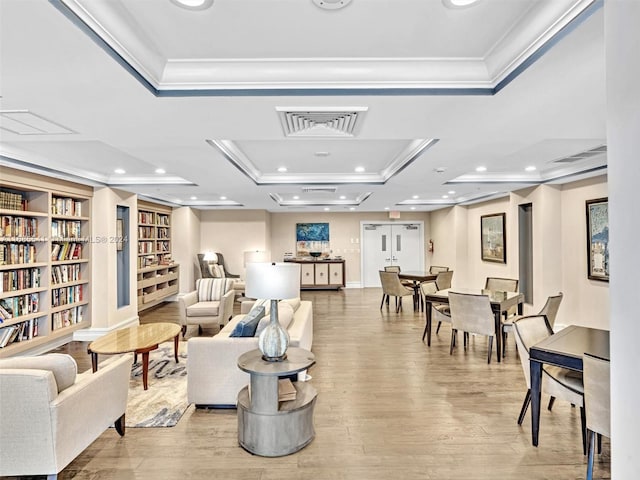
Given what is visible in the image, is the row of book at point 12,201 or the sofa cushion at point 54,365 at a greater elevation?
the row of book at point 12,201

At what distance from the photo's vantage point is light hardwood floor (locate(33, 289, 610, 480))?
237 cm

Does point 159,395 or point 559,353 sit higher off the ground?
point 559,353

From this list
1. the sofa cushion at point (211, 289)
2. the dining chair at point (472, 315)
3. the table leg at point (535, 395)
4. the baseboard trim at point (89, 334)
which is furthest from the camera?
the sofa cushion at point (211, 289)

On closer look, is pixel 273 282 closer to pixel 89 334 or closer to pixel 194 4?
pixel 194 4

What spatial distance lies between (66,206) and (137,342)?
2651 millimetres

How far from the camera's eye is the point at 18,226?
4.42 m

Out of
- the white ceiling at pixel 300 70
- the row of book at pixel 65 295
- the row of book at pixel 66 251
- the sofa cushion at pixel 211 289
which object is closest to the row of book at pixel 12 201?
the row of book at pixel 66 251

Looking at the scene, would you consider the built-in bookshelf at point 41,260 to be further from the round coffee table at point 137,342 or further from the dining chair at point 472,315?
the dining chair at point 472,315

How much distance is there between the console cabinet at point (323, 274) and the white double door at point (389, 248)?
2.92 ft

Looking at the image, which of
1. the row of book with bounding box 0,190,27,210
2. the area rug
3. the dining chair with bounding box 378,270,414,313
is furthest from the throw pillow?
the dining chair with bounding box 378,270,414,313

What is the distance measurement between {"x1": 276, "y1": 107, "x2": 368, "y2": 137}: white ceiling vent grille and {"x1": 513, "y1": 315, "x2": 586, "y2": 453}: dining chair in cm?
200

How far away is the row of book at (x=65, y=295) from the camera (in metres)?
5.00

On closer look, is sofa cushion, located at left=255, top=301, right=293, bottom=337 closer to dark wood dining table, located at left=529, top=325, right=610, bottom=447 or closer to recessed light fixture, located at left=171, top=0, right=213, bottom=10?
dark wood dining table, located at left=529, top=325, right=610, bottom=447

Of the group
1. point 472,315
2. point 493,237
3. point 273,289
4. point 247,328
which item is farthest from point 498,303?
point 493,237
